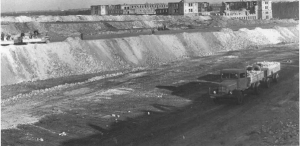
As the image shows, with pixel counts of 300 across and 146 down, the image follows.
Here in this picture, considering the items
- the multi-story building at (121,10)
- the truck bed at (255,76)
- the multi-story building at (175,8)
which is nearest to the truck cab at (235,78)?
the truck bed at (255,76)

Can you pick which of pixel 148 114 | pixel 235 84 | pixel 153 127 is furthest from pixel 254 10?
pixel 153 127

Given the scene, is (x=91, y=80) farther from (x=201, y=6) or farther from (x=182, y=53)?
(x=201, y=6)

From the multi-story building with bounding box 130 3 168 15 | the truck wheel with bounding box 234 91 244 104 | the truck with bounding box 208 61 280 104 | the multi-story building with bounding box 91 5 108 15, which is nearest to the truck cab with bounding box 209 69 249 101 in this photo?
the truck with bounding box 208 61 280 104

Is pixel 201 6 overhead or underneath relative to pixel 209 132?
overhead

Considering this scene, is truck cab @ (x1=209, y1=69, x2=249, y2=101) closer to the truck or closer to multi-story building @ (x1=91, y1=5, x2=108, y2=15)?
the truck

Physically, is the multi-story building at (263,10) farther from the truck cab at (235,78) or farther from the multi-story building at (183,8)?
the truck cab at (235,78)

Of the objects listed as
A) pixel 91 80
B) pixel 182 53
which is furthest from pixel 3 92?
pixel 182 53
